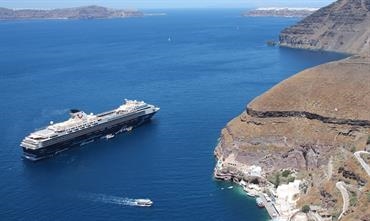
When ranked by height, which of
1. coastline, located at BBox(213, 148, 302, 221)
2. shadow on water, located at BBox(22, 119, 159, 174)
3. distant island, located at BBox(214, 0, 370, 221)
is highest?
distant island, located at BBox(214, 0, 370, 221)

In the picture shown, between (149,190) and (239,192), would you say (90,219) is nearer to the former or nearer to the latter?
(149,190)

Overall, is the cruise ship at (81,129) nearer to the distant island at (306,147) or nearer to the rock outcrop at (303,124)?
the distant island at (306,147)

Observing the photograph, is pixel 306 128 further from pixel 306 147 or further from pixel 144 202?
pixel 144 202

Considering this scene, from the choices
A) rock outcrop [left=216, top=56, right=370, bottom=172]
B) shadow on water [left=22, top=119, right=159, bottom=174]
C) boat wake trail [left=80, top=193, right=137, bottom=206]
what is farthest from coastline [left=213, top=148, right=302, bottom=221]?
shadow on water [left=22, top=119, right=159, bottom=174]

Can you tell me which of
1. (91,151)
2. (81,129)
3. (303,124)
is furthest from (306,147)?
(81,129)

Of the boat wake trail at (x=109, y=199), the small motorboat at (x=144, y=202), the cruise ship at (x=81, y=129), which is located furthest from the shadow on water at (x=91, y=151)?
the small motorboat at (x=144, y=202)

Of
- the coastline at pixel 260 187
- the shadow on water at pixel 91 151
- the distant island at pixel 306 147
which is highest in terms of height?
the distant island at pixel 306 147

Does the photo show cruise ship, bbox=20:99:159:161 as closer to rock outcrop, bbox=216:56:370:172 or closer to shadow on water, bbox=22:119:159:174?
shadow on water, bbox=22:119:159:174
